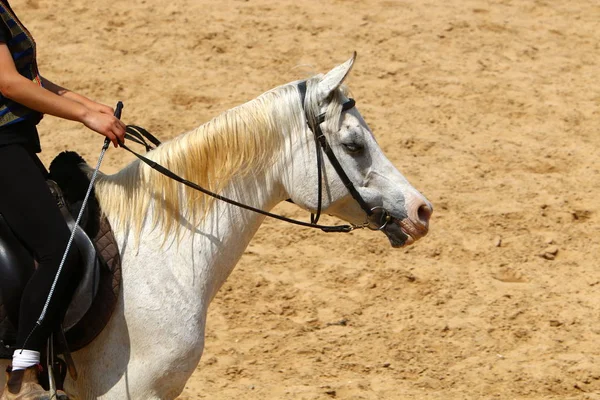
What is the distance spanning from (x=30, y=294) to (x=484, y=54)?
21.9ft

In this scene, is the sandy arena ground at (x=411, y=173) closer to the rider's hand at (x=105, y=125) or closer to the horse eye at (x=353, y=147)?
the horse eye at (x=353, y=147)

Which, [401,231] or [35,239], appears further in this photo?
[401,231]

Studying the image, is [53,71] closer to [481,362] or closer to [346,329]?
[346,329]

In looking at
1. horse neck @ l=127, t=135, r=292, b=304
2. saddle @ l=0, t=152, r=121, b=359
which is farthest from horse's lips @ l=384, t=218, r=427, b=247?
saddle @ l=0, t=152, r=121, b=359

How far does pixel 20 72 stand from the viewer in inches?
137

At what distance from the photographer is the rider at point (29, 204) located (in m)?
3.33

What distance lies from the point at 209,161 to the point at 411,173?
408cm

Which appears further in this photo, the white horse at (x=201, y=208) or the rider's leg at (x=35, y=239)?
the white horse at (x=201, y=208)

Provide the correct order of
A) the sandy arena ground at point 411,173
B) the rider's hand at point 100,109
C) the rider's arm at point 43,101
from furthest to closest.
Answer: the sandy arena ground at point 411,173
the rider's hand at point 100,109
the rider's arm at point 43,101

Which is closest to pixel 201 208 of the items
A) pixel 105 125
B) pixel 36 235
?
pixel 105 125

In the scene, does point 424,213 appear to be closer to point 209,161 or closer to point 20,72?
point 209,161

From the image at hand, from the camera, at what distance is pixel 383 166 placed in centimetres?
368

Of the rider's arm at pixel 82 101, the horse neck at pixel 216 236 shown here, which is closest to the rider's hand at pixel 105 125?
the rider's arm at pixel 82 101

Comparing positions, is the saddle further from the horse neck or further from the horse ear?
the horse ear
